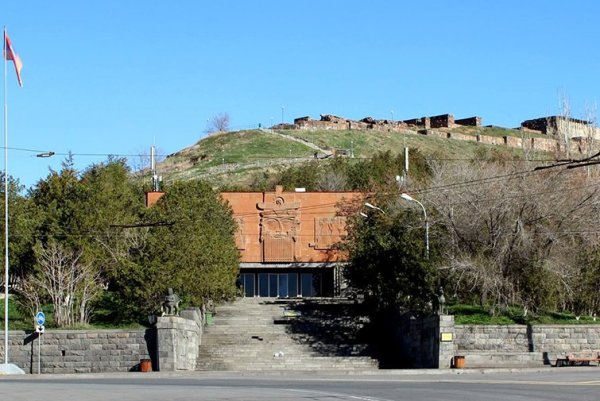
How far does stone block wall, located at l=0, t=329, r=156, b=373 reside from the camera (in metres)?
48.2

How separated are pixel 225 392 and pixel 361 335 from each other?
29146 millimetres

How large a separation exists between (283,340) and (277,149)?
8104 centimetres

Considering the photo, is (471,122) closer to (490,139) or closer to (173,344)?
(490,139)

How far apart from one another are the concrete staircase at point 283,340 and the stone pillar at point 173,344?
104cm

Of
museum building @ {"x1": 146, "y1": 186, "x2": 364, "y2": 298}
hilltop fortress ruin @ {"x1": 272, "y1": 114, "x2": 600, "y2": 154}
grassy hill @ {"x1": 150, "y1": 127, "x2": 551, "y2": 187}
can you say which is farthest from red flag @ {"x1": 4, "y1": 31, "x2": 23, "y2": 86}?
hilltop fortress ruin @ {"x1": 272, "y1": 114, "x2": 600, "y2": 154}

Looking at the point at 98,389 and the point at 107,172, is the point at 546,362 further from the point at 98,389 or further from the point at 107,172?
the point at 107,172

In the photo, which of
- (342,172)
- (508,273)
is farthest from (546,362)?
(342,172)

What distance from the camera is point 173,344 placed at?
4744 centimetres

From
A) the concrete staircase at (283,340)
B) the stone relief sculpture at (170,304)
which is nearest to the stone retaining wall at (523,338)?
the concrete staircase at (283,340)

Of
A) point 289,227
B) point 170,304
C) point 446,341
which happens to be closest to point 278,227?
point 289,227

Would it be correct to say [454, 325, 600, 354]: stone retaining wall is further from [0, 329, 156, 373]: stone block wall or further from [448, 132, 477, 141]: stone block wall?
[448, 132, 477, 141]: stone block wall

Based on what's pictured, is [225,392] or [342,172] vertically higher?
[342,172]

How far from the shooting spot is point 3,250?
175ft

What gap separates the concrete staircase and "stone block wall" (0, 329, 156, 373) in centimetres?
298
